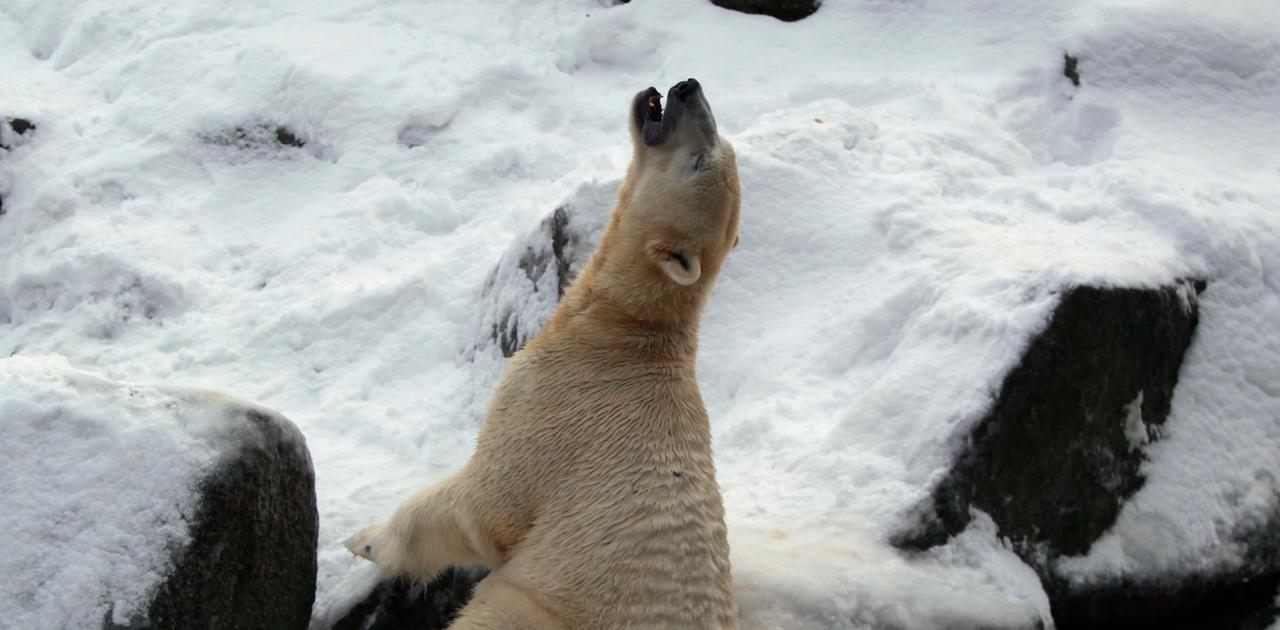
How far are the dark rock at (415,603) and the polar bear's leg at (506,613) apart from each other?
78cm

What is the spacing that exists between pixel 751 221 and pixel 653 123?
6.14ft

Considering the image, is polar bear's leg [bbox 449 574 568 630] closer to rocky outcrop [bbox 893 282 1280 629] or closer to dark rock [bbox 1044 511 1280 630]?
rocky outcrop [bbox 893 282 1280 629]

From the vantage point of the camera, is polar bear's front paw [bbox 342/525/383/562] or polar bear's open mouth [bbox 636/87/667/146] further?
polar bear's front paw [bbox 342/525/383/562]

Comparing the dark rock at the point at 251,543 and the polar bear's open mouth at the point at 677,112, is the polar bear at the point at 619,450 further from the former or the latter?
the dark rock at the point at 251,543

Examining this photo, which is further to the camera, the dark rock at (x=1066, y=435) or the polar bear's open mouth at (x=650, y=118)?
the dark rock at (x=1066, y=435)

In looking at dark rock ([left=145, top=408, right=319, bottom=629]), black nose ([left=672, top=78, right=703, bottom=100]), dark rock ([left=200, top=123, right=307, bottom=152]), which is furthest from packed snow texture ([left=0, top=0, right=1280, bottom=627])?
black nose ([left=672, top=78, right=703, bottom=100])

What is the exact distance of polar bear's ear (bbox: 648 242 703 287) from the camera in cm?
412

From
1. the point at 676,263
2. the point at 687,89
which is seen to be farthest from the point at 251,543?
the point at 687,89

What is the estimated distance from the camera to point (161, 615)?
143 inches

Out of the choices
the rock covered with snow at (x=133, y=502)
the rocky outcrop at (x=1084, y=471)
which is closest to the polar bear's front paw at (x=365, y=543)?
the rock covered with snow at (x=133, y=502)

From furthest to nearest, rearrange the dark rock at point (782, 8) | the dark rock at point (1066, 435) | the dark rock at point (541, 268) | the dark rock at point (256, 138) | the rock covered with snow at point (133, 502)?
the dark rock at point (782, 8) < the dark rock at point (256, 138) < the dark rock at point (541, 268) < the dark rock at point (1066, 435) < the rock covered with snow at point (133, 502)

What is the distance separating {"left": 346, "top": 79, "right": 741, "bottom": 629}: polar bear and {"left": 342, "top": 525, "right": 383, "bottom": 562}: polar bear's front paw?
13 cm

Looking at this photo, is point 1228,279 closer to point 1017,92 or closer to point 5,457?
point 1017,92

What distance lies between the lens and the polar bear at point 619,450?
3869mm
